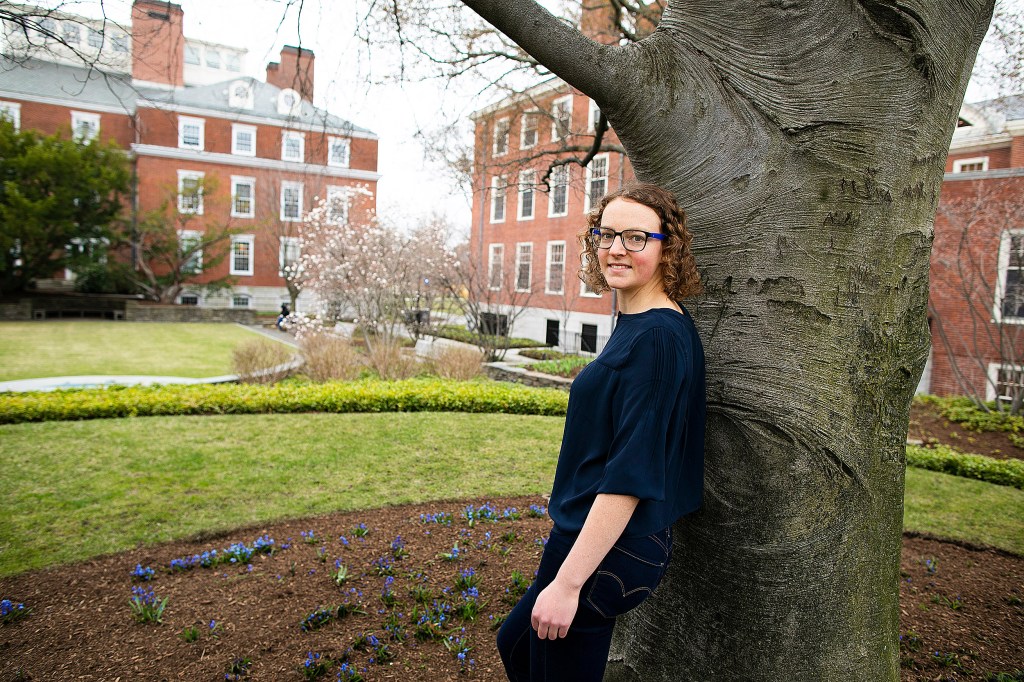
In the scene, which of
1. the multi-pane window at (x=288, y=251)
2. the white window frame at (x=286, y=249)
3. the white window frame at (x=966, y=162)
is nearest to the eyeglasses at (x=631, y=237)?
the white window frame at (x=966, y=162)

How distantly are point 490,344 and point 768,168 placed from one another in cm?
1638

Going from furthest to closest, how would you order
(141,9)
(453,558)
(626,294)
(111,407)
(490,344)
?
(490,344) < (111,407) < (141,9) < (453,558) < (626,294)

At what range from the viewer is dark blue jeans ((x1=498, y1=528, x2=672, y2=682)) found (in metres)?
1.67

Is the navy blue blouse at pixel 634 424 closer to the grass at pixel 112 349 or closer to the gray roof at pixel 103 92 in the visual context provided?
the grass at pixel 112 349

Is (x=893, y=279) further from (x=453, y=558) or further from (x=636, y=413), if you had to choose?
(x=453, y=558)

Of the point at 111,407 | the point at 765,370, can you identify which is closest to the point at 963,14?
the point at 765,370

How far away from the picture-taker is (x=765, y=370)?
2082 mm

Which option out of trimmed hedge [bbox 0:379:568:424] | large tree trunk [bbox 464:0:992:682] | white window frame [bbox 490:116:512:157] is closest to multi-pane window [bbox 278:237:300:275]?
trimmed hedge [bbox 0:379:568:424]

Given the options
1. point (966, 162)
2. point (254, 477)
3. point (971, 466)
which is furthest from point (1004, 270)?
point (254, 477)

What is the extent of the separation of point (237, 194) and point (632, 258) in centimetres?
3795

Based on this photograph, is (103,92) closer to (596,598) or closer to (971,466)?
(971,466)

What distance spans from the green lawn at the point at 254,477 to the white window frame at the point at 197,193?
1058 inches

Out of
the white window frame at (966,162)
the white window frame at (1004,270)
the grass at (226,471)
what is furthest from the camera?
the white window frame at (966,162)

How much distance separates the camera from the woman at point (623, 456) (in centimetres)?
161
